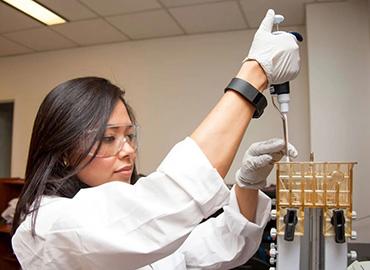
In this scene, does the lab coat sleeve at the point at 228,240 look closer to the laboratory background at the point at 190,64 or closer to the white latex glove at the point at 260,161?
the white latex glove at the point at 260,161

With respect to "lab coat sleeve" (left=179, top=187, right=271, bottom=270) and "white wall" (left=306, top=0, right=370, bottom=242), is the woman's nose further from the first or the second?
"white wall" (left=306, top=0, right=370, bottom=242)

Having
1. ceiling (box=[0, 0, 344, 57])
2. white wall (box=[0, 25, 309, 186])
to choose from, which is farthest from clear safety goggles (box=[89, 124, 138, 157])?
white wall (box=[0, 25, 309, 186])

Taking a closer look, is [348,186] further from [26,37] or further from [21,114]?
[21,114]

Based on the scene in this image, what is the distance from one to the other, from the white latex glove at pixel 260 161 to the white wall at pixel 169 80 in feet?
6.87

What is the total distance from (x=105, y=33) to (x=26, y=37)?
794 mm

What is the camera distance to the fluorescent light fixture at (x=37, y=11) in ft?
8.99

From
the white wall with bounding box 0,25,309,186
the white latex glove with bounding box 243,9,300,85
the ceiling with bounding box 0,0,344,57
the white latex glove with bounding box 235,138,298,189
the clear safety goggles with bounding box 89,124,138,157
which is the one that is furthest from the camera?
the white wall with bounding box 0,25,309,186

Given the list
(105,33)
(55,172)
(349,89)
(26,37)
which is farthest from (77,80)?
(26,37)

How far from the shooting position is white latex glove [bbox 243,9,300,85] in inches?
27.3

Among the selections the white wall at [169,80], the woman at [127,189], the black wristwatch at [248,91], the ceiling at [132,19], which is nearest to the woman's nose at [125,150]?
the woman at [127,189]

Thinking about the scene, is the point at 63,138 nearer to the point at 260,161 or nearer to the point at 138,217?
the point at 138,217

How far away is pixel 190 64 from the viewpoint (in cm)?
336

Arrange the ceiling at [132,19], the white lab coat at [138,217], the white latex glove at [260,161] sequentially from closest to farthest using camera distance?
1. the white lab coat at [138,217]
2. the white latex glove at [260,161]
3. the ceiling at [132,19]

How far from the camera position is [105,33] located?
11.0ft
